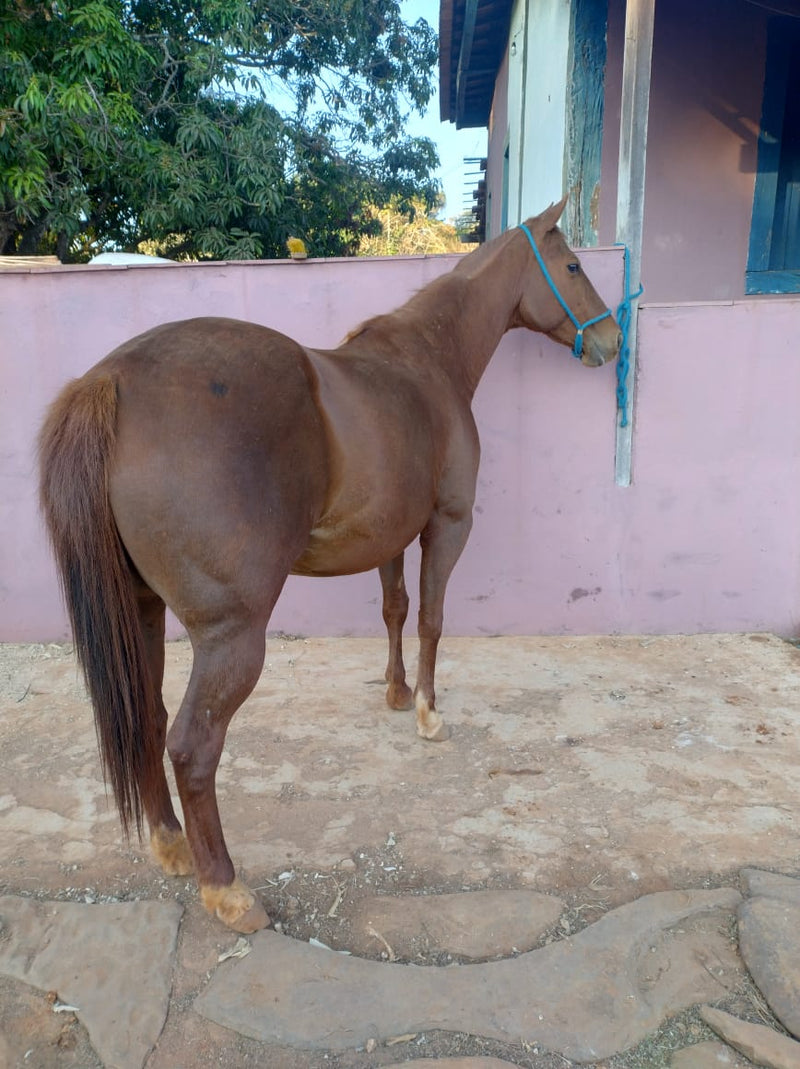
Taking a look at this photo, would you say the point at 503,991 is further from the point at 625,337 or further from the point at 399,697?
the point at 625,337

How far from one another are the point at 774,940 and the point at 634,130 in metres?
3.45

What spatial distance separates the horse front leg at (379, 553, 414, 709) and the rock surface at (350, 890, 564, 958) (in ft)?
4.01

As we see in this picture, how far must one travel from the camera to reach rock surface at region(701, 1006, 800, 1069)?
4.81 ft

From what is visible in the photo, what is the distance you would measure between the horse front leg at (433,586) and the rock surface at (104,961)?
1.27 metres

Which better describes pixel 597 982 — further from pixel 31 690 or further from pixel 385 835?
pixel 31 690

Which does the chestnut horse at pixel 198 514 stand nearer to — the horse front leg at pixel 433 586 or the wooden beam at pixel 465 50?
the horse front leg at pixel 433 586

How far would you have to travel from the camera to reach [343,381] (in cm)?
226

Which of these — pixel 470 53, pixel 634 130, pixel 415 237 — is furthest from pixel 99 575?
pixel 415 237

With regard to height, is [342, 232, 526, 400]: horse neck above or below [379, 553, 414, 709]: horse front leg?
above

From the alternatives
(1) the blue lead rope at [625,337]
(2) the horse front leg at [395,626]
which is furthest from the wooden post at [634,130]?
(2) the horse front leg at [395,626]

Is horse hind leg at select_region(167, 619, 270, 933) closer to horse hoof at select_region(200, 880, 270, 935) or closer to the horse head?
horse hoof at select_region(200, 880, 270, 935)

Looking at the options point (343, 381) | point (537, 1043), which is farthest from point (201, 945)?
point (343, 381)

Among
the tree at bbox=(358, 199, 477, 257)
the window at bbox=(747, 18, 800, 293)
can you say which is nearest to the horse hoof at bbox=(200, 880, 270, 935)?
the window at bbox=(747, 18, 800, 293)

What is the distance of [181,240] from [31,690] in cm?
691
